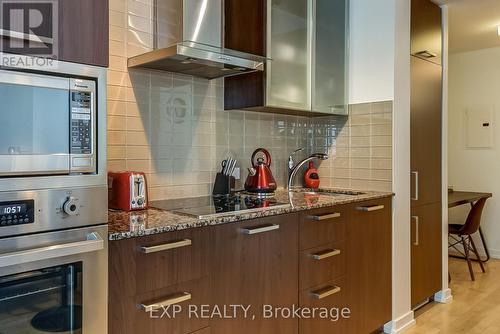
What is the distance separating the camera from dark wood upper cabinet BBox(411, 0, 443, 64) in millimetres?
2879

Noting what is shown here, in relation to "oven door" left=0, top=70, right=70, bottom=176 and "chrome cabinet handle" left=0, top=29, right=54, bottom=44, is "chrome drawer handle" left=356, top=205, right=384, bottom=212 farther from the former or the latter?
"chrome cabinet handle" left=0, top=29, right=54, bottom=44

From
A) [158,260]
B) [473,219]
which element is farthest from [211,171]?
[473,219]

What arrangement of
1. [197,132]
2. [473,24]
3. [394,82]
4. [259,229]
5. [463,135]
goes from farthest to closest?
[463,135] < [473,24] < [394,82] < [197,132] < [259,229]

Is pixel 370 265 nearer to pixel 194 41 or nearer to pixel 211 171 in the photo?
pixel 211 171

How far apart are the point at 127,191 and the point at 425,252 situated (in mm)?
2275

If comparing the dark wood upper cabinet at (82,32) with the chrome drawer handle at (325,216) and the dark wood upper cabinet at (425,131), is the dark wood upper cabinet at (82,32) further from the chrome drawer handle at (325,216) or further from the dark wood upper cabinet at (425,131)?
the dark wood upper cabinet at (425,131)

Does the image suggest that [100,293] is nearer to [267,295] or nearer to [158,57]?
[267,295]

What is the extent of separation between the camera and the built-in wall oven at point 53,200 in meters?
1.06

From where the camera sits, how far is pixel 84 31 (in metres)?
1.19

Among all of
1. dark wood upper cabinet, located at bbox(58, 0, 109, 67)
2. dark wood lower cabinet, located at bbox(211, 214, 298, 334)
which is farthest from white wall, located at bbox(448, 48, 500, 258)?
dark wood upper cabinet, located at bbox(58, 0, 109, 67)

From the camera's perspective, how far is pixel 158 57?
1826mm

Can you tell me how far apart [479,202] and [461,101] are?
4.94ft

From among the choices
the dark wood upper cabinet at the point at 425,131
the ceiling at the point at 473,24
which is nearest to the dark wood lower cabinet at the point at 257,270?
the dark wood upper cabinet at the point at 425,131

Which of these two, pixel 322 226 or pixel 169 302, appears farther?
pixel 322 226
